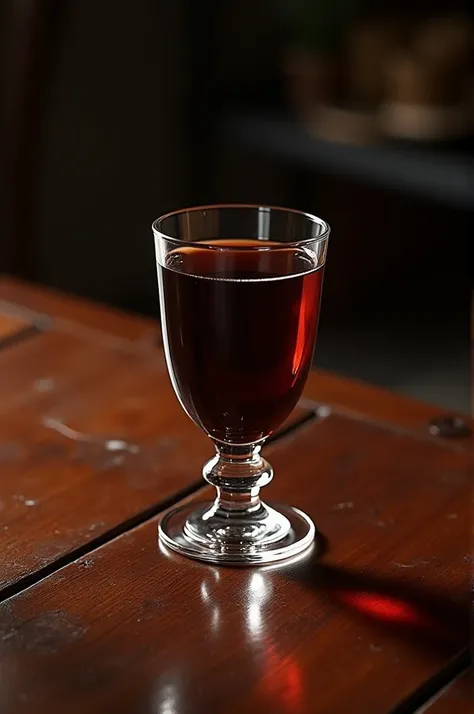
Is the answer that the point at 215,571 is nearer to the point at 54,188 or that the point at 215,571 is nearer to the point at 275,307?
the point at 275,307

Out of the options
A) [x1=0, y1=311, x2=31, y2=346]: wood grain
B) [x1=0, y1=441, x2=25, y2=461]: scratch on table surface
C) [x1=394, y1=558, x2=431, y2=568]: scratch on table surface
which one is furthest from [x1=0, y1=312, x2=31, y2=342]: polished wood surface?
[x1=394, y1=558, x2=431, y2=568]: scratch on table surface

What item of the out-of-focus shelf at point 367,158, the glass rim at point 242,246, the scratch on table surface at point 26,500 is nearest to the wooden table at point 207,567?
the scratch on table surface at point 26,500

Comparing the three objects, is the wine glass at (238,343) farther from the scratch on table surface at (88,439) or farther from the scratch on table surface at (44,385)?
the scratch on table surface at (44,385)

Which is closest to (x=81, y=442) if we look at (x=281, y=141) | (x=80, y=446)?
(x=80, y=446)

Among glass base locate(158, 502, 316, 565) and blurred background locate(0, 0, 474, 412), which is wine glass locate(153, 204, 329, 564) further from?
blurred background locate(0, 0, 474, 412)

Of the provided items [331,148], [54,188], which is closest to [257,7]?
[331,148]

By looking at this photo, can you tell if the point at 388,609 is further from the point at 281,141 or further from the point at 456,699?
the point at 281,141
